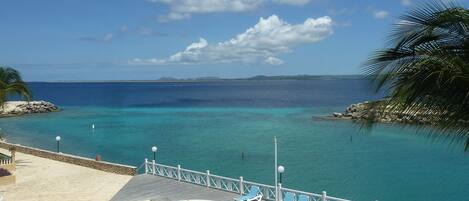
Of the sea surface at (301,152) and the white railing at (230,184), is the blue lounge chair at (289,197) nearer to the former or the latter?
the white railing at (230,184)

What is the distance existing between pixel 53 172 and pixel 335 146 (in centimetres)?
2558

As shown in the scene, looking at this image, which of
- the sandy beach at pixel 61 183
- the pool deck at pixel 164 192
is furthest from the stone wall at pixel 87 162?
the pool deck at pixel 164 192

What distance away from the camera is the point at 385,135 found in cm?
4931

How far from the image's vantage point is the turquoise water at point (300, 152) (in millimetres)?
28359

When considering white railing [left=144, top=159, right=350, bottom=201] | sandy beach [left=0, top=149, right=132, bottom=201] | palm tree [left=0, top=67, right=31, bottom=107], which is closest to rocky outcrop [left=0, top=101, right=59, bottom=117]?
palm tree [left=0, top=67, right=31, bottom=107]

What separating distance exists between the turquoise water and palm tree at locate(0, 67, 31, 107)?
1121 cm

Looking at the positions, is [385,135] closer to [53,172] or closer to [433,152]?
[433,152]

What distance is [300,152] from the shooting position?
131ft

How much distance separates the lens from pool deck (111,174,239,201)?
18.6 meters

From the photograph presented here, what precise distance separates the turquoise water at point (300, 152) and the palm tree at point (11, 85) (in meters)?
11.2

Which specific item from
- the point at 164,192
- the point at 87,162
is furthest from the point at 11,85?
the point at 164,192

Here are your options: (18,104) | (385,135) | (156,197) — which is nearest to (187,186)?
(156,197)

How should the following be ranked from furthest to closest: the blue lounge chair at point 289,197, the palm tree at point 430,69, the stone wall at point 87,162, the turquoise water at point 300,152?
the turquoise water at point 300,152
the stone wall at point 87,162
the blue lounge chair at point 289,197
the palm tree at point 430,69

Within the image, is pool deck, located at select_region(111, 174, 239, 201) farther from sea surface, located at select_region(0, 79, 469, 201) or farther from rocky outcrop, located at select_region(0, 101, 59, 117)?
rocky outcrop, located at select_region(0, 101, 59, 117)
